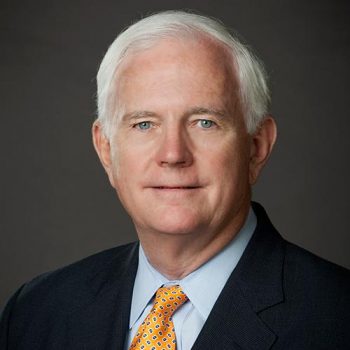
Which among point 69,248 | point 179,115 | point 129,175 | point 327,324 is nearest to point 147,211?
point 129,175

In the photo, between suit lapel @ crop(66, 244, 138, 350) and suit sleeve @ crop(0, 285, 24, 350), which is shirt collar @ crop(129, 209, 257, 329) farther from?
suit sleeve @ crop(0, 285, 24, 350)

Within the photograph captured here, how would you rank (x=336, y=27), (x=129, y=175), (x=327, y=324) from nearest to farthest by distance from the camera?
(x=327, y=324) → (x=129, y=175) → (x=336, y=27)

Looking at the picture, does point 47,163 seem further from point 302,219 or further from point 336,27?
→ point 336,27

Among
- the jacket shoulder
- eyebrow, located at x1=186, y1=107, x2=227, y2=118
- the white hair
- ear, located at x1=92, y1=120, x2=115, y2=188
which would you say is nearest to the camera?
eyebrow, located at x1=186, y1=107, x2=227, y2=118

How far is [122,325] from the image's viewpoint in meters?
3.54

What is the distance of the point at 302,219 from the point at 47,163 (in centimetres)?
174

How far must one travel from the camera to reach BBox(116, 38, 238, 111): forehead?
11.0 ft

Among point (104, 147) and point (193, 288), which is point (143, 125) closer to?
point (104, 147)

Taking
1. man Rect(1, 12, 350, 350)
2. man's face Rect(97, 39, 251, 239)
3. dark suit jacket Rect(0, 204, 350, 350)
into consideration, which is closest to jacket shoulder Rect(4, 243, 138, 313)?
A: dark suit jacket Rect(0, 204, 350, 350)

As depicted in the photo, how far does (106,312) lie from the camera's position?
366 cm

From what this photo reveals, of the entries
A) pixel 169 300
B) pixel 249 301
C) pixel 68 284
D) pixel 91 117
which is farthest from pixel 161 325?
pixel 91 117

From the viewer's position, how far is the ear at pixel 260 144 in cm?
365

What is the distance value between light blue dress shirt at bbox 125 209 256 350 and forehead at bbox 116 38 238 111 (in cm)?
57

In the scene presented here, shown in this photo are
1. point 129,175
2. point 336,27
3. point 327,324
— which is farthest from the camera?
point 336,27
